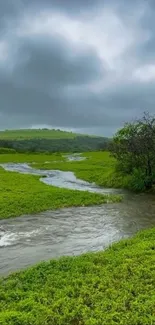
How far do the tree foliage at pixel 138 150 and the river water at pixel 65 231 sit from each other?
833 cm

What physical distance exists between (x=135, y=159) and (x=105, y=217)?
1469 centimetres

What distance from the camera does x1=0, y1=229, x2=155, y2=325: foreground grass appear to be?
802 cm

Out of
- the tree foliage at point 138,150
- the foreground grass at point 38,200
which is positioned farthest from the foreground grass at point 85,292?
the tree foliage at point 138,150

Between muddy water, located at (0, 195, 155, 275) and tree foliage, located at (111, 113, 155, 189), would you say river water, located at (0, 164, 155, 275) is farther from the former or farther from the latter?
tree foliage, located at (111, 113, 155, 189)

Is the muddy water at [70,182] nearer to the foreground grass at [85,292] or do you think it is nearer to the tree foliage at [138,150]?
the tree foliage at [138,150]

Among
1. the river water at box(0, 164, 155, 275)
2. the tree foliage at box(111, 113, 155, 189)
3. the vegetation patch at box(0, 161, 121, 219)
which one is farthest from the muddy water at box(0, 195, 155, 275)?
the tree foliage at box(111, 113, 155, 189)

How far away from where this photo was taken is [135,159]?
33.8 m

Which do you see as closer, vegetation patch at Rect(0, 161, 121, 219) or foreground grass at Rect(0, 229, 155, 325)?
foreground grass at Rect(0, 229, 155, 325)

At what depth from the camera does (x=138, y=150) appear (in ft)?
103

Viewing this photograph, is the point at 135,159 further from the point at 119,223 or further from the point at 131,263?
the point at 131,263

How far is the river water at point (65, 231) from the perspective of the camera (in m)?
13.7

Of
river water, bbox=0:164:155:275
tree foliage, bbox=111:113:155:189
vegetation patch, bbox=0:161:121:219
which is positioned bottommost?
river water, bbox=0:164:155:275

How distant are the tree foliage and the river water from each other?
8334 mm

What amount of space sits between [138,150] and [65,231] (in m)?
16.6
